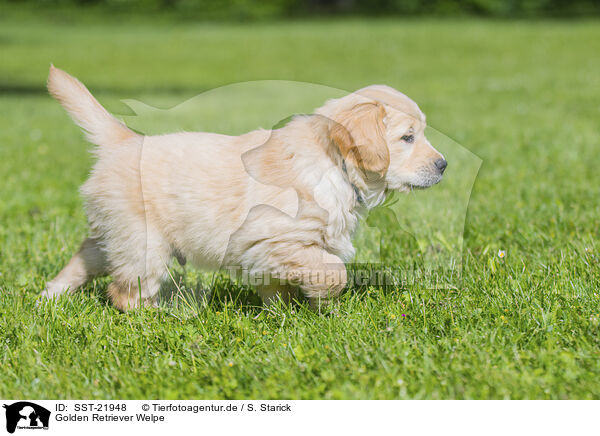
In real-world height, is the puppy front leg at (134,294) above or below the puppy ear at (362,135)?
below

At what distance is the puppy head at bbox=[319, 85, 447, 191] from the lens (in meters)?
3.01

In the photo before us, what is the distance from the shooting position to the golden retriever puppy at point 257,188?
303 centimetres

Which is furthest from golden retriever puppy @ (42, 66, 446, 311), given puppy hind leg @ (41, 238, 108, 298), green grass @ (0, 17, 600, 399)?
puppy hind leg @ (41, 238, 108, 298)

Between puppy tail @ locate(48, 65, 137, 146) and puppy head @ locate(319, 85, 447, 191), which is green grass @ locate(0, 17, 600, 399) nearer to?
puppy tail @ locate(48, 65, 137, 146)

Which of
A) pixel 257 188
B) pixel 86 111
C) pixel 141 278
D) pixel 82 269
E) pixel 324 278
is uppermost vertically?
pixel 86 111

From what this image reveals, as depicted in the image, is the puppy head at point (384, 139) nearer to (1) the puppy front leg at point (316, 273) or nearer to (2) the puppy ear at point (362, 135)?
(2) the puppy ear at point (362, 135)

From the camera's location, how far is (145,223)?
318 centimetres

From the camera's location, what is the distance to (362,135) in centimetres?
299

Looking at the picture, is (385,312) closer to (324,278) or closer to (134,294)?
(324,278)

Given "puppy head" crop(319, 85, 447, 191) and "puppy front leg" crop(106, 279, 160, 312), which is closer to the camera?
"puppy head" crop(319, 85, 447, 191)

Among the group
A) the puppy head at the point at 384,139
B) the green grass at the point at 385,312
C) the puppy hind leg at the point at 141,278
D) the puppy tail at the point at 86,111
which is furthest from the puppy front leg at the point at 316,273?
the puppy tail at the point at 86,111
